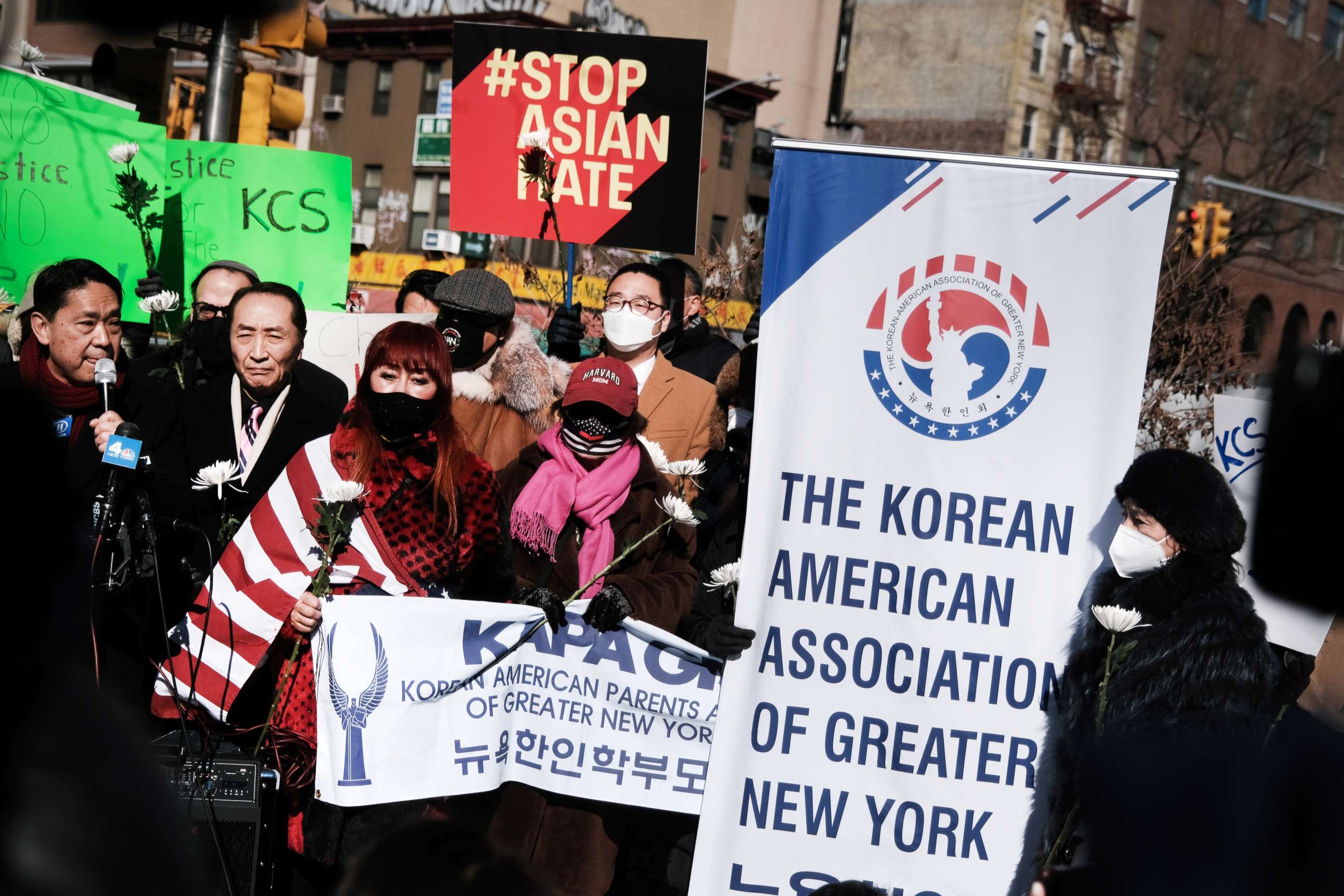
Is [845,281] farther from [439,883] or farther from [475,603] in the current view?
[439,883]

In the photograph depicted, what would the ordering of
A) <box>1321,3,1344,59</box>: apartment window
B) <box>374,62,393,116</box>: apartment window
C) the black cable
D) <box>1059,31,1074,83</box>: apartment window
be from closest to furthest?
the black cable, <box>374,62,393,116</box>: apartment window, <box>1059,31,1074,83</box>: apartment window, <box>1321,3,1344,59</box>: apartment window

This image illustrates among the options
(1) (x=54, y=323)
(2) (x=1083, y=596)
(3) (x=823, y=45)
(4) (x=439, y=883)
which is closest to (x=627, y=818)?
(2) (x=1083, y=596)

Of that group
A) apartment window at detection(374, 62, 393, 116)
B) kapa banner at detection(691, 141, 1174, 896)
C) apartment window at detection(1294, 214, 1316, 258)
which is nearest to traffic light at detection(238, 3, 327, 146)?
kapa banner at detection(691, 141, 1174, 896)

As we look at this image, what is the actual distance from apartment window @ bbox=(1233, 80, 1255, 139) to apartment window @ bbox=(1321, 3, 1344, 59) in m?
7.06

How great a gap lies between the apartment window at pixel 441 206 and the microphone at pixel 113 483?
39334 mm

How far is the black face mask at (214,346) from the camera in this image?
5.69 m

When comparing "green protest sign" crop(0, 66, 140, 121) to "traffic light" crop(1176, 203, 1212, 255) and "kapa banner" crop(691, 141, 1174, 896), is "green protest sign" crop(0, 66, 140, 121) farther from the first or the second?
"traffic light" crop(1176, 203, 1212, 255)

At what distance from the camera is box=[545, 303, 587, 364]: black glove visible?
6.41 meters

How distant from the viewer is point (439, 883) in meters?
1.54

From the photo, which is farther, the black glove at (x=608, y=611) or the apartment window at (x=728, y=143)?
the apartment window at (x=728, y=143)

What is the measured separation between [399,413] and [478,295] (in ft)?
4.99

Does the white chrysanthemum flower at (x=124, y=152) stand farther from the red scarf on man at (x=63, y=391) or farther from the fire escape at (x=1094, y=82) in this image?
the fire escape at (x=1094, y=82)

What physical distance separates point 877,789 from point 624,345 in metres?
2.53

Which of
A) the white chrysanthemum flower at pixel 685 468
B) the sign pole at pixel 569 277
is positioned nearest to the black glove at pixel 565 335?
the sign pole at pixel 569 277
